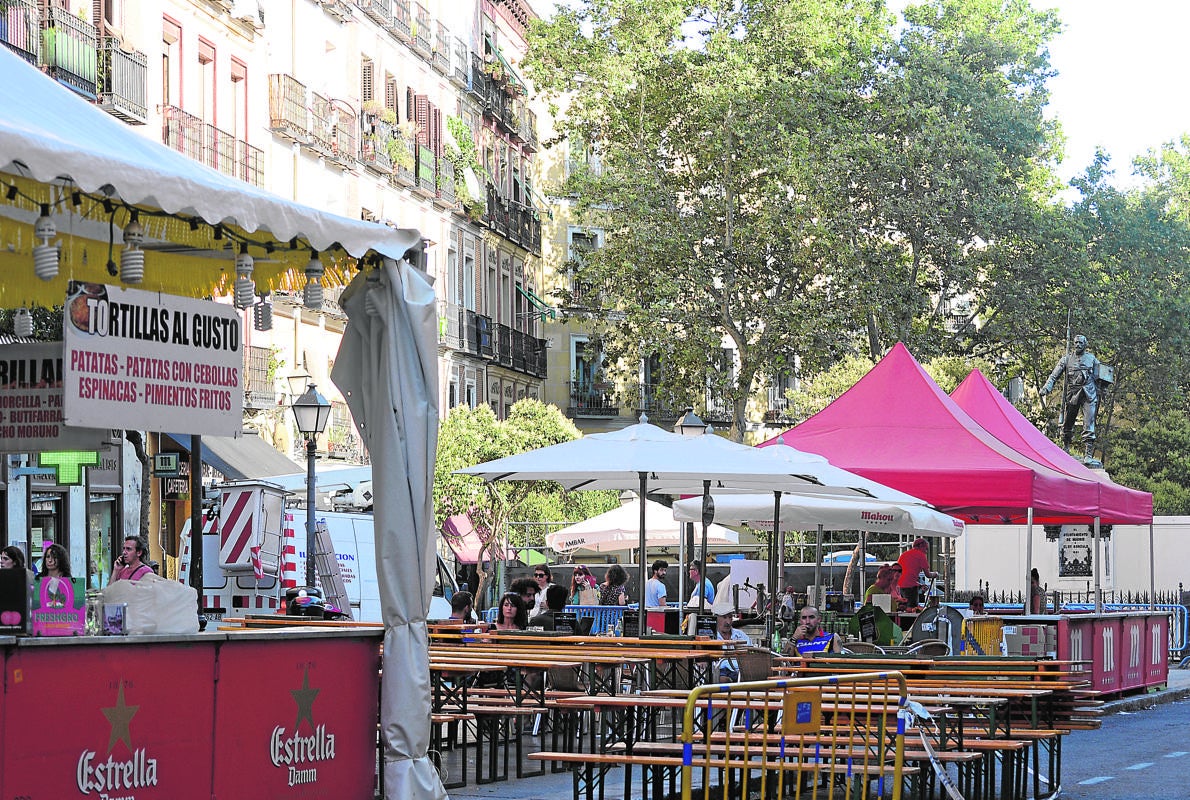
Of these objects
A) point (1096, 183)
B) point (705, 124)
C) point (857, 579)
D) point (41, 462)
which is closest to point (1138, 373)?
point (1096, 183)

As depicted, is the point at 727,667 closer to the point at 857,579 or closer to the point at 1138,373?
the point at 857,579

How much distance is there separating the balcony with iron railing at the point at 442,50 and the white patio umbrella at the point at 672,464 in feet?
109

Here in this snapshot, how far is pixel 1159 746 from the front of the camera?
18312 mm

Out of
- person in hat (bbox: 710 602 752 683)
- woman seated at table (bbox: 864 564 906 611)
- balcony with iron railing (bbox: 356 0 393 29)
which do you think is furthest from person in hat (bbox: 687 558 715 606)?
balcony with iron railing (bbox: 356 0 393 29)

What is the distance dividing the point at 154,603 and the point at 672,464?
877cm

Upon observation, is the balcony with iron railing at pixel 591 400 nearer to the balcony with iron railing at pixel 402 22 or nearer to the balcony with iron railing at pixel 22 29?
the balcony with iron railing at pixel 402 22

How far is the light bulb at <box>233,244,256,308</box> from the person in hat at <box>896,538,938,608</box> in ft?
49.3

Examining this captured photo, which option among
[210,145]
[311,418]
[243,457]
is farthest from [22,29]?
[243,457]

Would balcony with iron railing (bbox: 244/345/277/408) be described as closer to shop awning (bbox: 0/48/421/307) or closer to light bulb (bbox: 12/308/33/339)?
light bulb (bbox: 12/308/33/339)

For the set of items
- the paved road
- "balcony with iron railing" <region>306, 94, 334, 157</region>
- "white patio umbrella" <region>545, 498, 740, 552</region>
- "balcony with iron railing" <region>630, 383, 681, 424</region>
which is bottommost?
the paved road

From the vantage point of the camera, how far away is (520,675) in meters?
14.0

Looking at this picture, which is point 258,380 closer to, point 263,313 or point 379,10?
point 379,10

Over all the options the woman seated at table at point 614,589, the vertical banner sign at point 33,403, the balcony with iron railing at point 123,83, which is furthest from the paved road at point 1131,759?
the balcony with iron railing at point 123,83

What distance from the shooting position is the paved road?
14367mm
